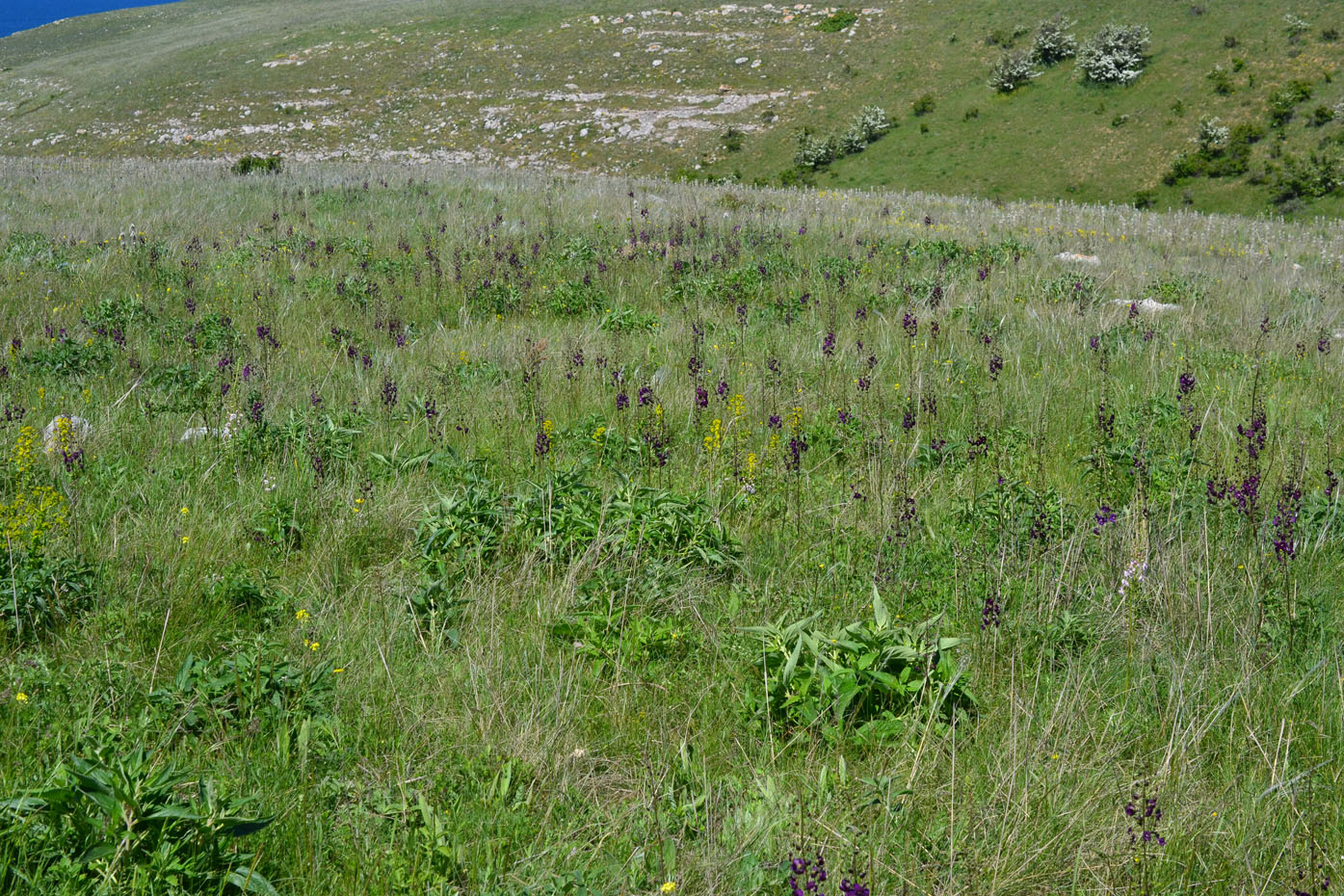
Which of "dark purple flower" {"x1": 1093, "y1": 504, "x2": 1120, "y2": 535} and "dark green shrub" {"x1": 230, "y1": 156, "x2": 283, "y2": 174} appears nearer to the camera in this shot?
"dark purple flower" {"x1": 1093, "y1": 504, "x2": 1120, "y2": 535}

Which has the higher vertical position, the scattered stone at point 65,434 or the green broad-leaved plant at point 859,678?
the scattered stone at point 65,434

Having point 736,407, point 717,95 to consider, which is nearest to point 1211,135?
point 717,95

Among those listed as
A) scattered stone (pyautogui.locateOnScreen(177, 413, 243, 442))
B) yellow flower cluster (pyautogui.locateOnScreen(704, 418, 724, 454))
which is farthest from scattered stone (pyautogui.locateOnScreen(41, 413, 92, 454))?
yellow flower cluster (pyautogui.locateOnScreen(704, 418, 724, 454))

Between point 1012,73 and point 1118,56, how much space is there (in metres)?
6.10

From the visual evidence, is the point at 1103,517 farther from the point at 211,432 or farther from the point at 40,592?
the point at 211,432

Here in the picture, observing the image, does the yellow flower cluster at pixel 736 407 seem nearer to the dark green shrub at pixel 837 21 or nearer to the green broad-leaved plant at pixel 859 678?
the green broad-leaved plant at pixel 859 678

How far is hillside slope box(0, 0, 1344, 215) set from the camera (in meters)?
41.6

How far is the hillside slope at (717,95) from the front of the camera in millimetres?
41594

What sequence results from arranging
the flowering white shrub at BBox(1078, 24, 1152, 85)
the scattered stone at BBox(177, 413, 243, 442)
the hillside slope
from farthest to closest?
1. the flowering white shrub at BBox(1078, 24, 1152, 85)
2. the hillside slope
3. the scattered stone at BBox(177, 413, 243, 442)

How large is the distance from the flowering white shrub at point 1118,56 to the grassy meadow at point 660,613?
49915 mm

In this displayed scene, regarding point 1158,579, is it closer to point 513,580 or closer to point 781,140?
point 513,580

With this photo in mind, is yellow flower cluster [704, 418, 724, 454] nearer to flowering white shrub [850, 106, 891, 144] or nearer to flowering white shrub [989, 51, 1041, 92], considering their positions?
flowering white shrub [850, 106, 891, 144]

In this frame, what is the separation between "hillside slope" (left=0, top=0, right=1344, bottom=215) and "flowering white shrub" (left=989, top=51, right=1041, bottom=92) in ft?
3.69

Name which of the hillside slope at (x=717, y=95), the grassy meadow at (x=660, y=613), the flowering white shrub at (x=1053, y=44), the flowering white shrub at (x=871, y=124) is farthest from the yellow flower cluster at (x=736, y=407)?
the flowering white shrub at (x=1053, y=44)
